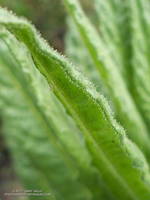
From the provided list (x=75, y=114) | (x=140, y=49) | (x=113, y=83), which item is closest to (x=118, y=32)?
(x=140, y=49)

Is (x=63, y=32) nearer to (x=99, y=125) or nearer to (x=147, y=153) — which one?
(x=147, y=153)

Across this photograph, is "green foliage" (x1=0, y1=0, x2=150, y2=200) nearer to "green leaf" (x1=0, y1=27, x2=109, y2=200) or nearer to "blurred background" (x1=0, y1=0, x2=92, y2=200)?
"green leaf" (x1=0, y1=27, x2=109, y2=200)

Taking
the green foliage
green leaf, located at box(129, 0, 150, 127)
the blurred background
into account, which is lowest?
the green foliage

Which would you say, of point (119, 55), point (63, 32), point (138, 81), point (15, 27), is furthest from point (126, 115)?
point (63, 32)

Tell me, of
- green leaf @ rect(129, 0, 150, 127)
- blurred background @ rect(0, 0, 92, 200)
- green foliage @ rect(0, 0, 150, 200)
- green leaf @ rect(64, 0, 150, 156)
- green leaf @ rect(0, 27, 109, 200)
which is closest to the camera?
green foliage @ rect(0, 0, 150, 200)

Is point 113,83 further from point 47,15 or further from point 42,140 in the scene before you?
point 47,15

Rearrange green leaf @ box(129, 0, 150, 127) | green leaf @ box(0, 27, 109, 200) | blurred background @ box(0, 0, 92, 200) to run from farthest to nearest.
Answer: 1. blurred background @ box(0, 0, 92, 200)
2. green leaf @ box(129, 0, 150, 127)
3. green leaf @ box(0, 27, 109, 200)

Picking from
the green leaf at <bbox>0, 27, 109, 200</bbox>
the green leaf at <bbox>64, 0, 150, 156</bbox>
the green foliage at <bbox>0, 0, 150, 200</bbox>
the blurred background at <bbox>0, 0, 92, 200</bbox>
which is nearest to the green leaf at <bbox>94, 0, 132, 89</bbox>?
the green foliage at <bbox>0, 0, 150, 200</bbox>

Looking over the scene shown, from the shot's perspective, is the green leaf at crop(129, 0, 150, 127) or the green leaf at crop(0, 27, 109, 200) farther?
the green leaf at crop(129, 0, 150, 127)

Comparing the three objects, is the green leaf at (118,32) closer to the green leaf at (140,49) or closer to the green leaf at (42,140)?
the green leaf at (140,49)

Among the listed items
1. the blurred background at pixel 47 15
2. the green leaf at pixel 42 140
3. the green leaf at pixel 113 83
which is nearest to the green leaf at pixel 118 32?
the green leaf at pixel 113 83
